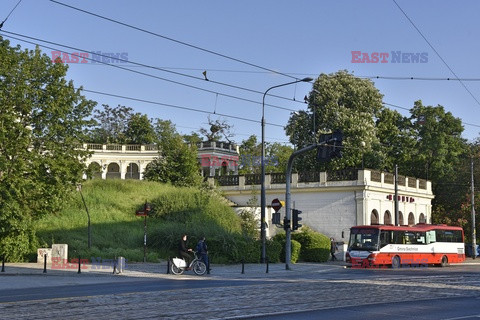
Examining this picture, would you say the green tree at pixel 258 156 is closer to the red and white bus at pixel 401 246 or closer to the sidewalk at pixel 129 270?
the red and white bus at pixel 401 246

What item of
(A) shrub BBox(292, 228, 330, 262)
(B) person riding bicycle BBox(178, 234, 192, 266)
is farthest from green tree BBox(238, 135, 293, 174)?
(B) person riding bicycle BBox(178, 234, 192, 266)

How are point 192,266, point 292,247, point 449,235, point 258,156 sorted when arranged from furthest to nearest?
1. point 258,156
2. point 449,235
3. point 292,247
4. point 192,266

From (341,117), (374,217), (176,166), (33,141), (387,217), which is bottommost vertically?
(374,217)

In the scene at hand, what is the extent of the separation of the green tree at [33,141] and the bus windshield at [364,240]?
56.9 ft

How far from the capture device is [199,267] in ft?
91.5

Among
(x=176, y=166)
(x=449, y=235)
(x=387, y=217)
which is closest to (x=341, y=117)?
(x=387, y=217)

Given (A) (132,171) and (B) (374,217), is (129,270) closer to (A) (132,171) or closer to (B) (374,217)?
(B) (374,217)

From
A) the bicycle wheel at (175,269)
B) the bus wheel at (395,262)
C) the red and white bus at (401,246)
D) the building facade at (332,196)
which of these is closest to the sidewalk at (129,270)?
the bicycle wheel at (175,269)

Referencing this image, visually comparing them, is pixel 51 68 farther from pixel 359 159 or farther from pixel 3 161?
pixel 359 159

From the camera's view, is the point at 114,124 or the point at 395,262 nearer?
the point at 395,262

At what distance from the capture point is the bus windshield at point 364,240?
38281 millimetres

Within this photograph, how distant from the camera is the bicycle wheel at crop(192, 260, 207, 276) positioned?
27797 millimetres

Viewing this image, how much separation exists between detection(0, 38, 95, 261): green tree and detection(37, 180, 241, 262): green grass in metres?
2.03

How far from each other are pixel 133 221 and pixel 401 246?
1765 centimetres
